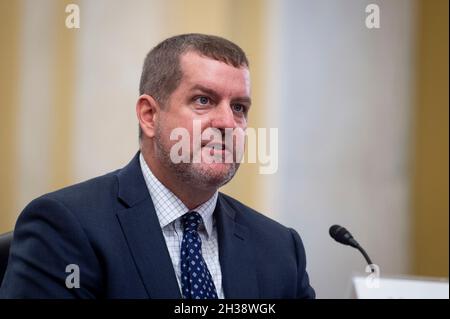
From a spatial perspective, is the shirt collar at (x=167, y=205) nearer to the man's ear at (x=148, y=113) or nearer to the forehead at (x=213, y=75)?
the man's ear at (x=148, y=113)

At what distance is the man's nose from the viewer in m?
1.31

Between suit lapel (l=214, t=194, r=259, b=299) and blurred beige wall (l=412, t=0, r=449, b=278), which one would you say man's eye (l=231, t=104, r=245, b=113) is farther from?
blurred beige wall (l=412, t=0, r=449, b=278)

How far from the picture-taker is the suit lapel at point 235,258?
1.33 metres

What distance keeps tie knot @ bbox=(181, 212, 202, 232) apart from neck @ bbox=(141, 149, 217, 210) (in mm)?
38

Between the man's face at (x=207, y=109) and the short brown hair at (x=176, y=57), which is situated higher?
the short brown hair at (x=176, y=57)

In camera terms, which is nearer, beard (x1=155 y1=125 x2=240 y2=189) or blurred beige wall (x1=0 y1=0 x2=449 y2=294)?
beard (x1=155 y1=125 x2=240 y2=189)

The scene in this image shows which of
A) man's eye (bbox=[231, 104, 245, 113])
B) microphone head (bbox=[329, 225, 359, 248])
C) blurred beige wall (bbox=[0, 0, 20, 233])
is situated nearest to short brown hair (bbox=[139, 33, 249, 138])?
man's eye (bbox=[231, 104, 245, 113])

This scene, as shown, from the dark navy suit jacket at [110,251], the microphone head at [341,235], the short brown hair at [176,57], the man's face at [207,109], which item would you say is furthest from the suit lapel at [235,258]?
the short brown hair at [176,57]

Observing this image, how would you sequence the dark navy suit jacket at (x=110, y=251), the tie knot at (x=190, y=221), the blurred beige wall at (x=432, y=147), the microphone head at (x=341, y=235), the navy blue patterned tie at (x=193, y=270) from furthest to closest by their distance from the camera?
the blurred beige wall at (x=432, y=147) < the microphone head at (x=341, y=235) < the tie knot at (x=190, y=221) < the navy blue patterned tie at (x=193, y=270) < the dark navy suit jacket at (x=110, y=251)

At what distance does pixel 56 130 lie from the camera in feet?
5.32

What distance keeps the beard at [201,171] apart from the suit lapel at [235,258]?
0.15 meters

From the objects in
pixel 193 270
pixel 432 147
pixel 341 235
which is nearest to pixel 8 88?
pixel 193 270
